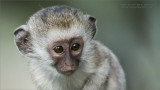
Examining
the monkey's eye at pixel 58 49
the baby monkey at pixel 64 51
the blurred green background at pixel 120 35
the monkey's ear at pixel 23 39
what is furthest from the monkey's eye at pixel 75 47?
the blurred green background at pixel 120 35

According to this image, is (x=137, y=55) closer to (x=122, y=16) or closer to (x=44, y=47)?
(x=122, y=16)

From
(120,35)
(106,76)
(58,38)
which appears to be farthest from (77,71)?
(120,35)

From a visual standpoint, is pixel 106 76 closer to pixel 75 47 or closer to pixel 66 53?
pixel 75 47

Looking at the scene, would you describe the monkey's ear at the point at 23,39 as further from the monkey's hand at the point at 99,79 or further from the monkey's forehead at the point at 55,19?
the monkey's hand at the point at 99,79

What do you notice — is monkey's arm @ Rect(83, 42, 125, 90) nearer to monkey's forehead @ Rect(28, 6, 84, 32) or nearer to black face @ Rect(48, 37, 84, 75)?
black face @ Rect(48, 37, 84, 75)

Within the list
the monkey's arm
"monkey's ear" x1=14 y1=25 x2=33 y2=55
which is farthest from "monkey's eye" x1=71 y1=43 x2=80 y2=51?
"monkey's ear" x1=14 y1=25 x2=33 y2=55

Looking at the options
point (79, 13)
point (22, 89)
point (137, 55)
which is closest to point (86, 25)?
point (79, 13)
